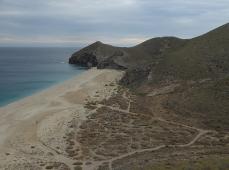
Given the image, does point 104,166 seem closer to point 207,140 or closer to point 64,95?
point 207,140

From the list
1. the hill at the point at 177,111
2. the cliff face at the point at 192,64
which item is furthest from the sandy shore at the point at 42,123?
the cliff face at the point at 192,64

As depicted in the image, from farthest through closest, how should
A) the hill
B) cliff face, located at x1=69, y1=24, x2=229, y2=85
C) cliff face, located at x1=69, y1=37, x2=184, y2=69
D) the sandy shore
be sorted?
1. cliff face, located at x1=69, y1=37, x2=184, y2=69
2. cliff face, located at x1=69, y1=24, x2=229, y2=85
3. the sandy shore
4. the hill

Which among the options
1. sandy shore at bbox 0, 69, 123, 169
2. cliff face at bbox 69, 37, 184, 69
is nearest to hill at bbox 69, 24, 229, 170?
sandy shore at bbox 0, 69, 123, 169

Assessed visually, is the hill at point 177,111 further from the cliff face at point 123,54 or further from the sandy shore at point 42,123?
the cliff face at point 123,54

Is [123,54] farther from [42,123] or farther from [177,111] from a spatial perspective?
[42,123]

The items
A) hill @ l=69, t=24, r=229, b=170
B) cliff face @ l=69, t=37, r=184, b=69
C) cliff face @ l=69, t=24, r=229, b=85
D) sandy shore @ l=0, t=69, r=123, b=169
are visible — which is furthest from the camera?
cliff face @ l=69, t=37, r=184, b=69

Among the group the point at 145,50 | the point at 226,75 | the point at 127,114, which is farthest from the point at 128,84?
the point at 145,50

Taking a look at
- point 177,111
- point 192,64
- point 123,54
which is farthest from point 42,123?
point 123,54

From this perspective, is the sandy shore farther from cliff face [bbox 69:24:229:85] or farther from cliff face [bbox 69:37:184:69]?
cliff face [bbox 69:37:184:69]

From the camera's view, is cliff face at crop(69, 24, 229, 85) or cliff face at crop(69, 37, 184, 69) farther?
cliff face at crop(69, 37, 184, 69)
